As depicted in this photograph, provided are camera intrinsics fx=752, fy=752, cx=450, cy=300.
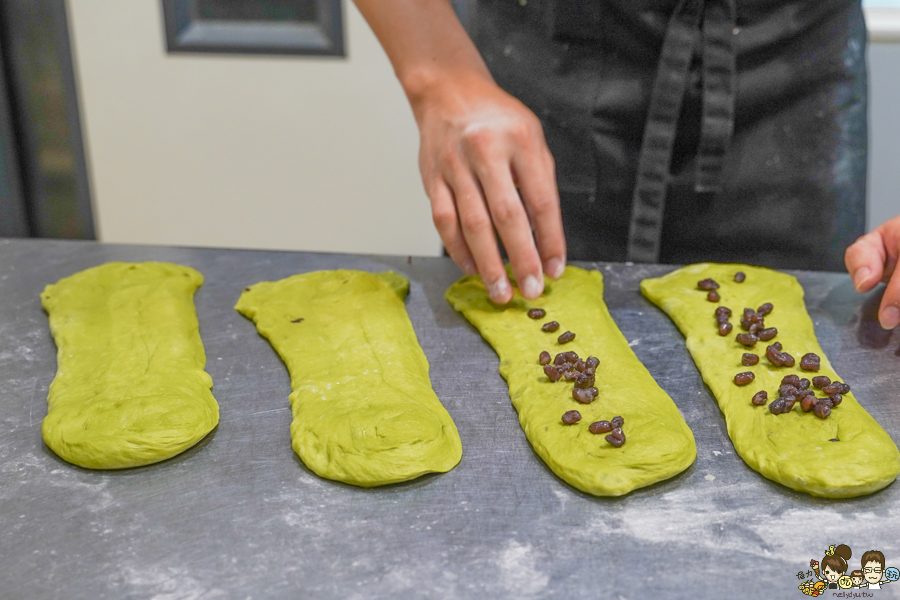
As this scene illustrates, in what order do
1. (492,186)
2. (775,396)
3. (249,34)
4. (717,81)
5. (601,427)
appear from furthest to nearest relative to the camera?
(249,34), (717,81), (492,186), (775,396), (601,427)

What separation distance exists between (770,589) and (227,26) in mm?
3072

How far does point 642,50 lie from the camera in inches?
74.2

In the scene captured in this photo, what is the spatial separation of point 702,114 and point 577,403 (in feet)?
2.99

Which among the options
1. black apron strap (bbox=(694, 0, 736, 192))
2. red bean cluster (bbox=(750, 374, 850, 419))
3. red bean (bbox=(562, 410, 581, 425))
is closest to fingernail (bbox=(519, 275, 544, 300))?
red bean (bbox=(562, 410, 581, 425))

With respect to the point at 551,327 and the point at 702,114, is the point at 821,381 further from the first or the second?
the point at 702,114

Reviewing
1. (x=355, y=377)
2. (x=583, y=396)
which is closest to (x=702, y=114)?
(x=583, y=396)

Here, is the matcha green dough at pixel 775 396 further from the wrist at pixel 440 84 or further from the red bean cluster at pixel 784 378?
the wrist at pixel 440 84

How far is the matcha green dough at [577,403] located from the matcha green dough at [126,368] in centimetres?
58

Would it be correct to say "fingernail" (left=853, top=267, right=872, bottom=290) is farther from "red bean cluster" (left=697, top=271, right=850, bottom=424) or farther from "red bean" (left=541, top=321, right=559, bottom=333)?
"red bean" (left=541, top=321, right=559, bottom=333)

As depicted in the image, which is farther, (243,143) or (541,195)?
(243,143)

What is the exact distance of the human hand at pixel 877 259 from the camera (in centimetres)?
163

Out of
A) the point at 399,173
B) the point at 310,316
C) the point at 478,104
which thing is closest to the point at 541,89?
the point at 478,104

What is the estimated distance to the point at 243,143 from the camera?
3488 mm

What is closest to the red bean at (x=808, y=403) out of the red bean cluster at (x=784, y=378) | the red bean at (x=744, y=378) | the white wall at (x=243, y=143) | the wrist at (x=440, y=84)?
the red bean cluster at (x=784, y=378)
